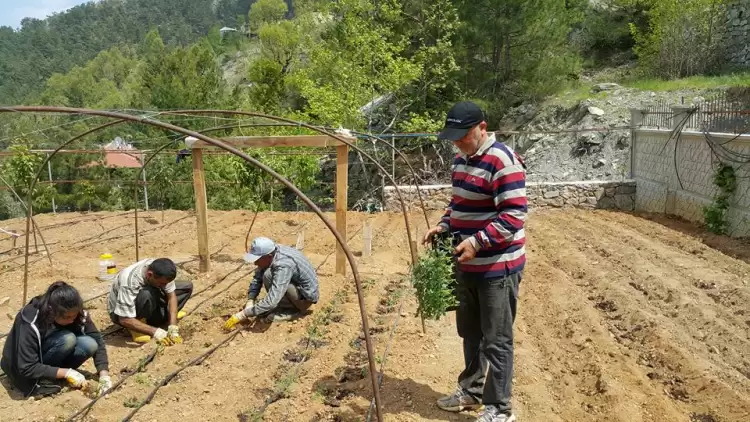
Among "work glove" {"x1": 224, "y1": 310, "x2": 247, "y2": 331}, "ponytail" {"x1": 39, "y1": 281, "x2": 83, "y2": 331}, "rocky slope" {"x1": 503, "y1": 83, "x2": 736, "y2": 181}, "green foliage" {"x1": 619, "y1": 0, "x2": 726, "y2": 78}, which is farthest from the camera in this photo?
"green foliage" {"x1": 619, "y1": 0, "x2": 726, "y2": 78}

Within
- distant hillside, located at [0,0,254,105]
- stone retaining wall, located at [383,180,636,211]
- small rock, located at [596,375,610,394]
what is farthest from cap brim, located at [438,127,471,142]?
distant hillside, located at [0,0,254,105]

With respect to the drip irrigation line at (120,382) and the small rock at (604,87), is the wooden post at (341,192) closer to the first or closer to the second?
the drip irrigation line at (120,382)

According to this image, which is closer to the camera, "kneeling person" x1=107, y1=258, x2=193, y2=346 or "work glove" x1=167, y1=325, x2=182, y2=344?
"kneeling person" x1=107, y1=258, x2=193, y2=346

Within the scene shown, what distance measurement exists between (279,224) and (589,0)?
1969cm

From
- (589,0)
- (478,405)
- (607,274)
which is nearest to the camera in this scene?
(478,405)

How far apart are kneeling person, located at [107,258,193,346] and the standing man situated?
2.60m

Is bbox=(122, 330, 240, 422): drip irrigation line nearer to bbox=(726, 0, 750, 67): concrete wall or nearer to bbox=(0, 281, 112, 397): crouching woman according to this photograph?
bbox=(0, 281, 112, 397): crouching woman

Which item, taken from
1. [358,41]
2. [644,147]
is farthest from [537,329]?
[358,41]

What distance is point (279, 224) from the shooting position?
10867 mm

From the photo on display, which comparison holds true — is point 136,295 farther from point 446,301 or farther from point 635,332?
point 635,332

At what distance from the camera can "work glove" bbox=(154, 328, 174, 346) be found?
4.61 metres

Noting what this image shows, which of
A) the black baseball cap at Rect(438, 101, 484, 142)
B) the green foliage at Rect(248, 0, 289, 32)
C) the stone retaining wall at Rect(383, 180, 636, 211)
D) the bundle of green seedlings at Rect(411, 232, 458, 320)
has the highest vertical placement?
the green foliage at Rect(248, 0, 289, 32)

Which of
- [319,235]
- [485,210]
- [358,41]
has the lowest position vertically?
[319,235]

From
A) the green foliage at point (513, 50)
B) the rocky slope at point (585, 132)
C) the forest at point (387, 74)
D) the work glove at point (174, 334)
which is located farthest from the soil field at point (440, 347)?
the green foliage at point (513, 50)
